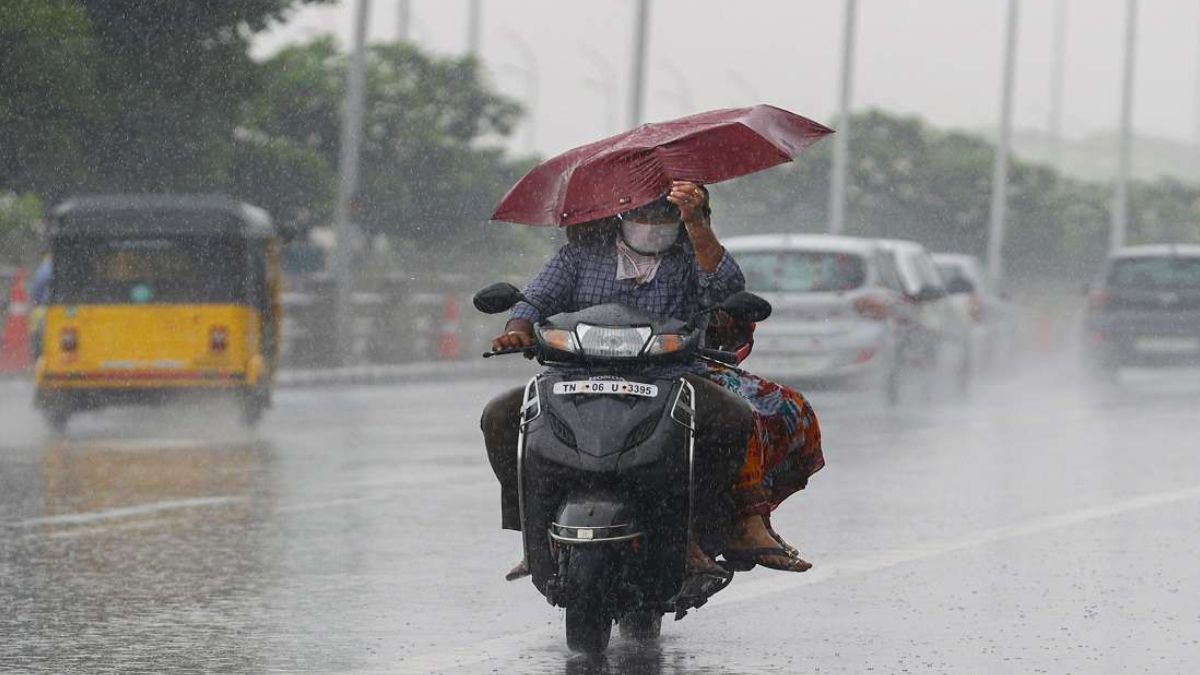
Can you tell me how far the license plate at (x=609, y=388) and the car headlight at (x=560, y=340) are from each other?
10 centimetres

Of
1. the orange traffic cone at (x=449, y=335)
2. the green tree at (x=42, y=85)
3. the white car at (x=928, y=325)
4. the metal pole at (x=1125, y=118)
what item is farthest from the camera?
the metal pole at (x=1125, y=118)

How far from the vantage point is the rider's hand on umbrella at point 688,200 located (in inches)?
312

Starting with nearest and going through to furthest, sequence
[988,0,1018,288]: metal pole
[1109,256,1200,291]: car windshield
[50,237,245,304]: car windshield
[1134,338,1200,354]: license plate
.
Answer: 1. [50,237,245,304]: car windshield
2. [1134,338,1200,354]: license plate
3. [1109,256,1200,291]: car windshield
4. [988,0,1018,288]: metal pole

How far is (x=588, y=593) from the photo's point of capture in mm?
7613

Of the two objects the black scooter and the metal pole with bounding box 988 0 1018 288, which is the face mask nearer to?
the black scooter

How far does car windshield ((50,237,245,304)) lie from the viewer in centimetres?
2073

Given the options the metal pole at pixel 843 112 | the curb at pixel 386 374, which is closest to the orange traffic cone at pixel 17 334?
the curb at pixel 386 374

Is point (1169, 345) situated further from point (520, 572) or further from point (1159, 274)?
point (520, 572)

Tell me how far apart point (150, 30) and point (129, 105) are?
0.79 metres

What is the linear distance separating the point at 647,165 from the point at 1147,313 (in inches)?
875

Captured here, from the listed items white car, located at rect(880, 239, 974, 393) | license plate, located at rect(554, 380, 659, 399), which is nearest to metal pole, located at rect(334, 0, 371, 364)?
white car, located at rect(880, 239, 974, 393)

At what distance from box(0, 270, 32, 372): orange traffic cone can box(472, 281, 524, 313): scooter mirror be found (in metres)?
20.3

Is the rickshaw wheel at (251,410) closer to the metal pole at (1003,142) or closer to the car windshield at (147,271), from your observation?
the car windshield at (147,271)

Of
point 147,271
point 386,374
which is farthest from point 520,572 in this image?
point 386,374
